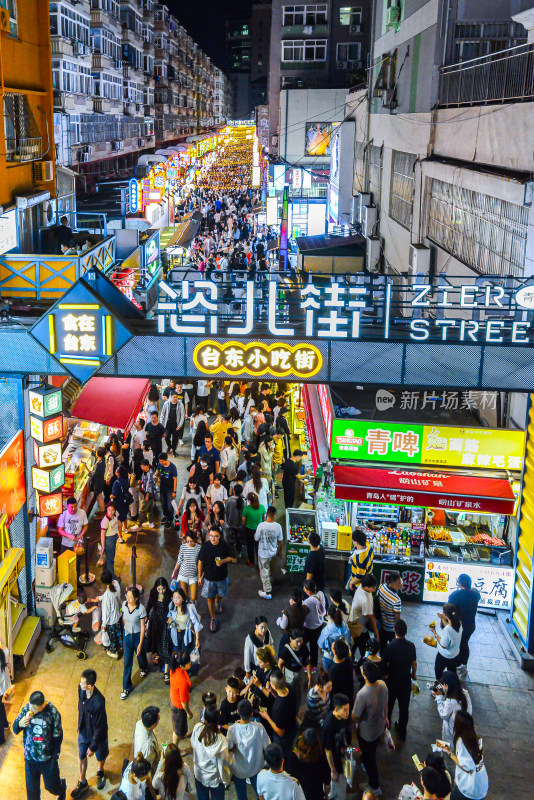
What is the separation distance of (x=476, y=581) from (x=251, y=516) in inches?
146

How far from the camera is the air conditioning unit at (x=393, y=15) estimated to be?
2175 cm

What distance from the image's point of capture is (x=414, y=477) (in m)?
11.2

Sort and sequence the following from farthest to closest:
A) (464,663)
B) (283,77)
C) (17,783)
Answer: (283,77) < (464,663) < (17,783)

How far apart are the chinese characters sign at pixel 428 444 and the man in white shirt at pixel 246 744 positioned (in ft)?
16.6

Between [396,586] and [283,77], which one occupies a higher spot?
[283,77]

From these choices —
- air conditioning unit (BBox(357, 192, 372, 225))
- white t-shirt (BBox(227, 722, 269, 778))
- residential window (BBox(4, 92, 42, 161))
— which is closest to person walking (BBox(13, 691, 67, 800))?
white t-shirt (BBox(227, 722, 269, 778))

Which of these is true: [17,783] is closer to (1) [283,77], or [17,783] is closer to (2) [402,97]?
(2) [402,97]

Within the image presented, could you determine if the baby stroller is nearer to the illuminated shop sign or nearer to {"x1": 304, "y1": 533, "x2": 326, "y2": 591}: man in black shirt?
{"x1": 304, "y1": 533, "x2": 326, "y2": 591}: man in black shirt

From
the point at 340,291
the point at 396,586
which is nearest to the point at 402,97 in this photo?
the point at 340,291

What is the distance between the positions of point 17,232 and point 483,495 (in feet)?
40.8

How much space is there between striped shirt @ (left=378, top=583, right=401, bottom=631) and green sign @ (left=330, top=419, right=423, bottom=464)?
240 cm

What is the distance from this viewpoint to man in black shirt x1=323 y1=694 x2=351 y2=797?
7.22 metres

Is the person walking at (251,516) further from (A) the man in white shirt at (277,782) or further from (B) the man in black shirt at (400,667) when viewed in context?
(A) the man in white shirt at (277,782)

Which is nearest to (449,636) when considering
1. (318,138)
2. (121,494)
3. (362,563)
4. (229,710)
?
(362,563)
